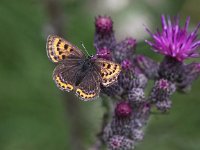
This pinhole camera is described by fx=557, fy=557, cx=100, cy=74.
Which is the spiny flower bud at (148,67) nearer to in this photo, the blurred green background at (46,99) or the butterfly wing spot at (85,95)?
the blurred green background at (46,99)

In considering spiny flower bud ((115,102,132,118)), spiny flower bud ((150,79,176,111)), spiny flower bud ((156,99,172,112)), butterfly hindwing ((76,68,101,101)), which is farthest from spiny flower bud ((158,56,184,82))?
butterfly hindwing ((76,68,101,101))

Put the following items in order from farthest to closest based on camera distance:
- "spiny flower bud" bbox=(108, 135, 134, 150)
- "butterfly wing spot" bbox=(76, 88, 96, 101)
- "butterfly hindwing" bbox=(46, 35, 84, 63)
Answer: "spiny flower bud" bbox=(108, 135, 134, 150), "butterfly hindwing" bbox=(46, 35, 84, 63), "butterfly wing spot" bbox=(76, 88, 96, 101)

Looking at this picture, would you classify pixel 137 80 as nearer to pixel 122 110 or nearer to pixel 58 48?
pixel 122 110

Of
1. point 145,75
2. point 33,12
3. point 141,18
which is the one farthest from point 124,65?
point 141,18

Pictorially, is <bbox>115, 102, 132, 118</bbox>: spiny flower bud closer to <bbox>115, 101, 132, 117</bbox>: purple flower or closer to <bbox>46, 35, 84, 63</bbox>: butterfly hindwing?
<bbox>115, 101, 132, 117</bbox>: purple flower

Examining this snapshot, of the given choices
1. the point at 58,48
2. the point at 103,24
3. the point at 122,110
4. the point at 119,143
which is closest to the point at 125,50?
the point at 103,24

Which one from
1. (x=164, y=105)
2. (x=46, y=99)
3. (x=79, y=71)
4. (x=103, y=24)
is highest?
(x=103, y=24)

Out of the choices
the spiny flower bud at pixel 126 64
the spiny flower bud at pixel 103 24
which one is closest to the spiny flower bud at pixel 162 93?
the spiny flower bud at pixel 126 64
